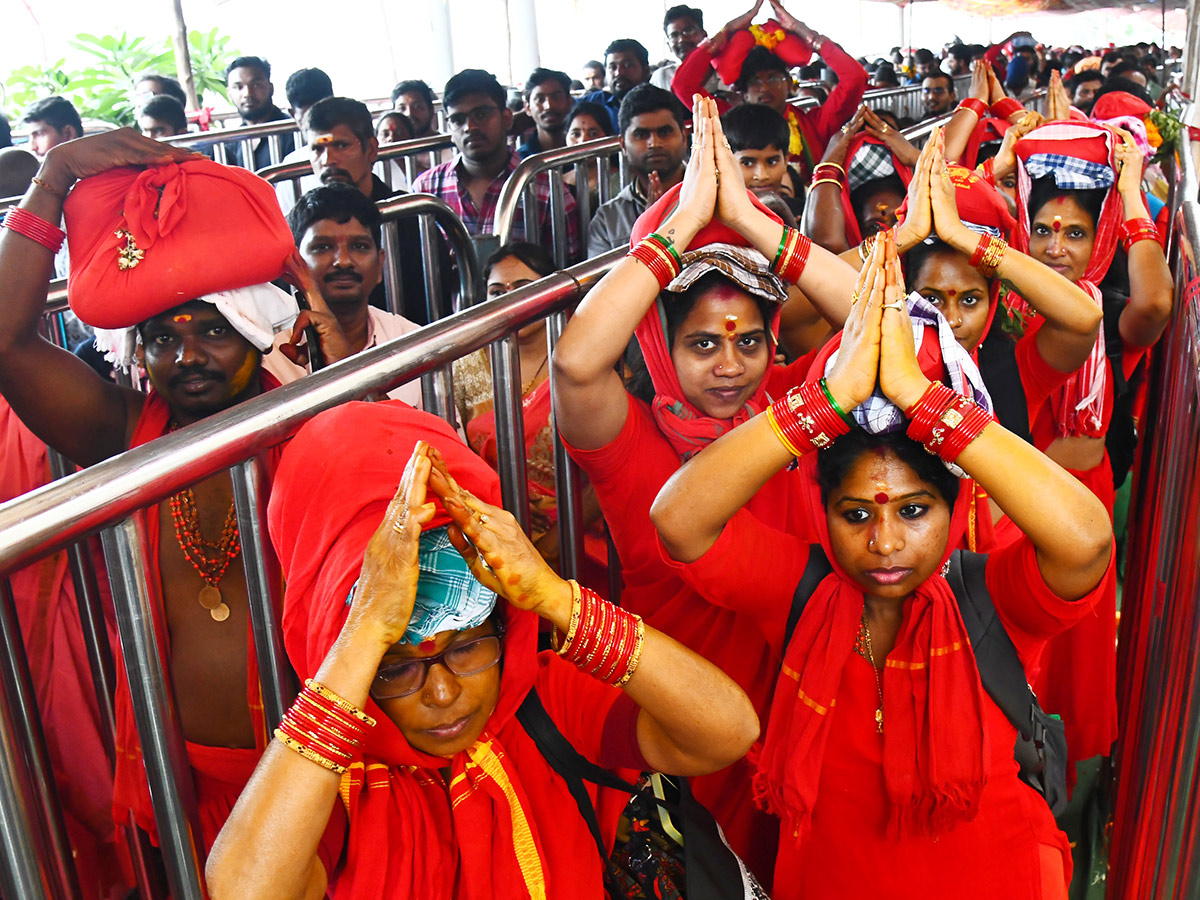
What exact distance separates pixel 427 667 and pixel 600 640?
24 cm

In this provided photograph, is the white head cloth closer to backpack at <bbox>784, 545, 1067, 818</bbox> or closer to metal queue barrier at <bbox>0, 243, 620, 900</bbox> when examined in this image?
metal queue barrier at <bbox>0, 243, 620, 900</bbox>

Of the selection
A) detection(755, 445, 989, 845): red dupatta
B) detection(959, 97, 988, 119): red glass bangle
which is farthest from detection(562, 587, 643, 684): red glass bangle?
detection(959, 97, 988, 119): red glass bangle

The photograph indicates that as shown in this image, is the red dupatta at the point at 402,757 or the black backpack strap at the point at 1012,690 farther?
the black backpack strap at the point at 1012,690

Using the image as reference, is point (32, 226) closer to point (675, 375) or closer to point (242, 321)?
point (242, 321)

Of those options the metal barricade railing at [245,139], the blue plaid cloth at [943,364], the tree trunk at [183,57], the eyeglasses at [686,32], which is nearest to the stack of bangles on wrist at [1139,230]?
the blue plaid cloth at [943,364]

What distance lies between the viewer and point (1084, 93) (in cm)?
836

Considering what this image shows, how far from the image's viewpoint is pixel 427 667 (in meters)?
1.41

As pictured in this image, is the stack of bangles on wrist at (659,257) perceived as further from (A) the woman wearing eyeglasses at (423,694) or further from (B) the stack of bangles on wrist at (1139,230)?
(B) the stack of bangles on wrist at (1139,230)

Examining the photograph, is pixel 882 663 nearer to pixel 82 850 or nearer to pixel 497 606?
pixel 497 606

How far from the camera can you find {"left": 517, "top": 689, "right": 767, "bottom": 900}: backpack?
1586 mm

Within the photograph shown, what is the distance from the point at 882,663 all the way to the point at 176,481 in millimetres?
1235

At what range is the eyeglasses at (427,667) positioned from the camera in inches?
55.0

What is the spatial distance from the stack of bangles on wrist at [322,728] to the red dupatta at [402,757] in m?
0.10

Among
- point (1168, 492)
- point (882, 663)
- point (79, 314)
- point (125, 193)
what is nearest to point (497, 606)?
point (882, 663)
